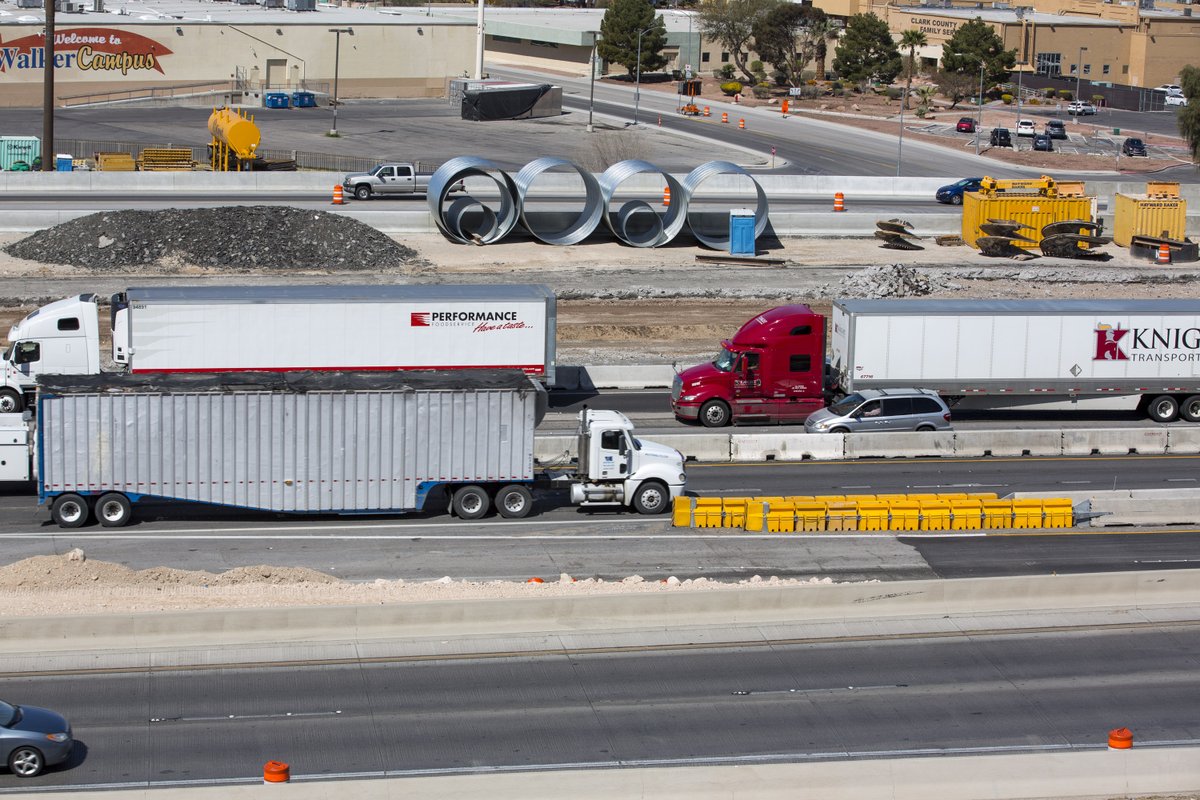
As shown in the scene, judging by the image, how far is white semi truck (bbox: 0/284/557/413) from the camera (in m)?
36.9

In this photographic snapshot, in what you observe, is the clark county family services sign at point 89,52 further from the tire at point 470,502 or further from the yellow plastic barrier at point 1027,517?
the yellow plastic barrier at point 1027,517

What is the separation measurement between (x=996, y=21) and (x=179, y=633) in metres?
125

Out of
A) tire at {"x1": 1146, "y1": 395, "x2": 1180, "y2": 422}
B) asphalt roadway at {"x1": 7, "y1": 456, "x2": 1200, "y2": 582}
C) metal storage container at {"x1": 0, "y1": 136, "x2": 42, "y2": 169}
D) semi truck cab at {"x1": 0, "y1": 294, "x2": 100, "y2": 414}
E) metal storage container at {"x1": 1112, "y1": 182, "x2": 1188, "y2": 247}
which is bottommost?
asphalt roadway at {"x1": 7, "y1": 456, "x2": 1200, "y2": 582}

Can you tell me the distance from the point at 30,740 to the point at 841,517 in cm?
1756

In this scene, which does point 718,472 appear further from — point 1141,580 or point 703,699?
point 703,699

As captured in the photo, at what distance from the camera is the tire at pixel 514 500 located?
102ft

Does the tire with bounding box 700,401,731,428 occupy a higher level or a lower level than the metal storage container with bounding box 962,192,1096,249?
lower

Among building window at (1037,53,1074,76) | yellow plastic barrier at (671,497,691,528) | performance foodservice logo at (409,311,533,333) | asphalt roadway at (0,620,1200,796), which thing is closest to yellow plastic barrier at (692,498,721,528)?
yellow plastic barrier at (671,497,691,528)

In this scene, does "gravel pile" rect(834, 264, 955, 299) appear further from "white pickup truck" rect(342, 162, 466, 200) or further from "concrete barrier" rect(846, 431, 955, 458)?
"white pickup truck" rect(342, 162, 466, 200)

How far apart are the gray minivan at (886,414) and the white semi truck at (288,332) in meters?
7.70

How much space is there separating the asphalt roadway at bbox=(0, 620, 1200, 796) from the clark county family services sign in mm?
82690

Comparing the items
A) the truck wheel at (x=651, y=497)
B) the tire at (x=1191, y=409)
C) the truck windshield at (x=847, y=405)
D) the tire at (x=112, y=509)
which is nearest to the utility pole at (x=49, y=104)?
the tire at (x=112, y=509)

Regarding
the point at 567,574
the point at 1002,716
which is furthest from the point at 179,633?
the point at 1002,716

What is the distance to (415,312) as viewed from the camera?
37938mm
